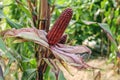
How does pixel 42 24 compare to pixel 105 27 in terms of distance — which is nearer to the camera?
pixel 42 24

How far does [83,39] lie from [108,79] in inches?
27.5

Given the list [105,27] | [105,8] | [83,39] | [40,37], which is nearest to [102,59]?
[83,39]

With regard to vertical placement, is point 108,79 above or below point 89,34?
below

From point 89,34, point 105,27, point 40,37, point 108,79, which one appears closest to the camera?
point 40,37

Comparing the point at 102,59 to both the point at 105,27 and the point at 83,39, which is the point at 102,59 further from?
the point at 105,27

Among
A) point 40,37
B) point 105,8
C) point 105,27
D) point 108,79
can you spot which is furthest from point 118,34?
point 40,37

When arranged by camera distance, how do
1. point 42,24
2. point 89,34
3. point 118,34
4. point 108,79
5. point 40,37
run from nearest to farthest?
point 40,37, point 42,24, point 108,79, point 118,34, point 89,34

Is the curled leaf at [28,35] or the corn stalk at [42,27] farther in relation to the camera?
the corn stalk at [42,27]

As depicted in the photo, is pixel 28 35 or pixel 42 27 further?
pixel 42 27

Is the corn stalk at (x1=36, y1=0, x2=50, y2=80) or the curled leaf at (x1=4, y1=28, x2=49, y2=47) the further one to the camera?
the corn stalk at (x1=36, y1=0, x2=50, y2=80)

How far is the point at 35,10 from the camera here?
52.2 inches

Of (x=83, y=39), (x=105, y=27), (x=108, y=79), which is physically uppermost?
(x=105, y=27)

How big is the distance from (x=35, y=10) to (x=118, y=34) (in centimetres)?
215

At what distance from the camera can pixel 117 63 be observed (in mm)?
2965
